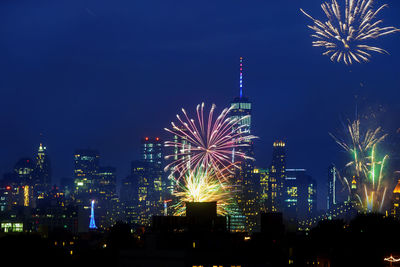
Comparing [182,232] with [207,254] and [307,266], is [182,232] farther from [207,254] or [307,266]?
[307,266]

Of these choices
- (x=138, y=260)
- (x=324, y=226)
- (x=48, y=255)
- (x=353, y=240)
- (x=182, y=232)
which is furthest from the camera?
(x=324, y=226)

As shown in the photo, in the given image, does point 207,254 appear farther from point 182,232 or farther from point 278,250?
point 278,250

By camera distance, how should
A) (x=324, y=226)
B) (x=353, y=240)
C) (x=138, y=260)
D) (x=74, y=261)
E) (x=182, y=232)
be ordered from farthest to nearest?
(x=324, y=226)
(x=353, y=240)
(x=74, y=261)
(x=182, y=232)
(x=138, y=260)

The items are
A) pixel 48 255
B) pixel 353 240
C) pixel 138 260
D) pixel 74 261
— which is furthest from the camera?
pixel 353 240

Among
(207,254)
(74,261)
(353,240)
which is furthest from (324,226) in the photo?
(207,254)

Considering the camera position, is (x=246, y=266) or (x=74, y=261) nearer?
(x=246, y=266)

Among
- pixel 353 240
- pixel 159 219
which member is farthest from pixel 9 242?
pixel 353 240

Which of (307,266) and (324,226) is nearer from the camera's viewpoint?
(307,266)

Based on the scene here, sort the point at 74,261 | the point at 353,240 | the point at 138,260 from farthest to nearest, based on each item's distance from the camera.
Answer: the point at 353,240
the point at 74,261
the point at 138,260

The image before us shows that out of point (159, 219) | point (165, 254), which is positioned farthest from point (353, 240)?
point (165, 254)
